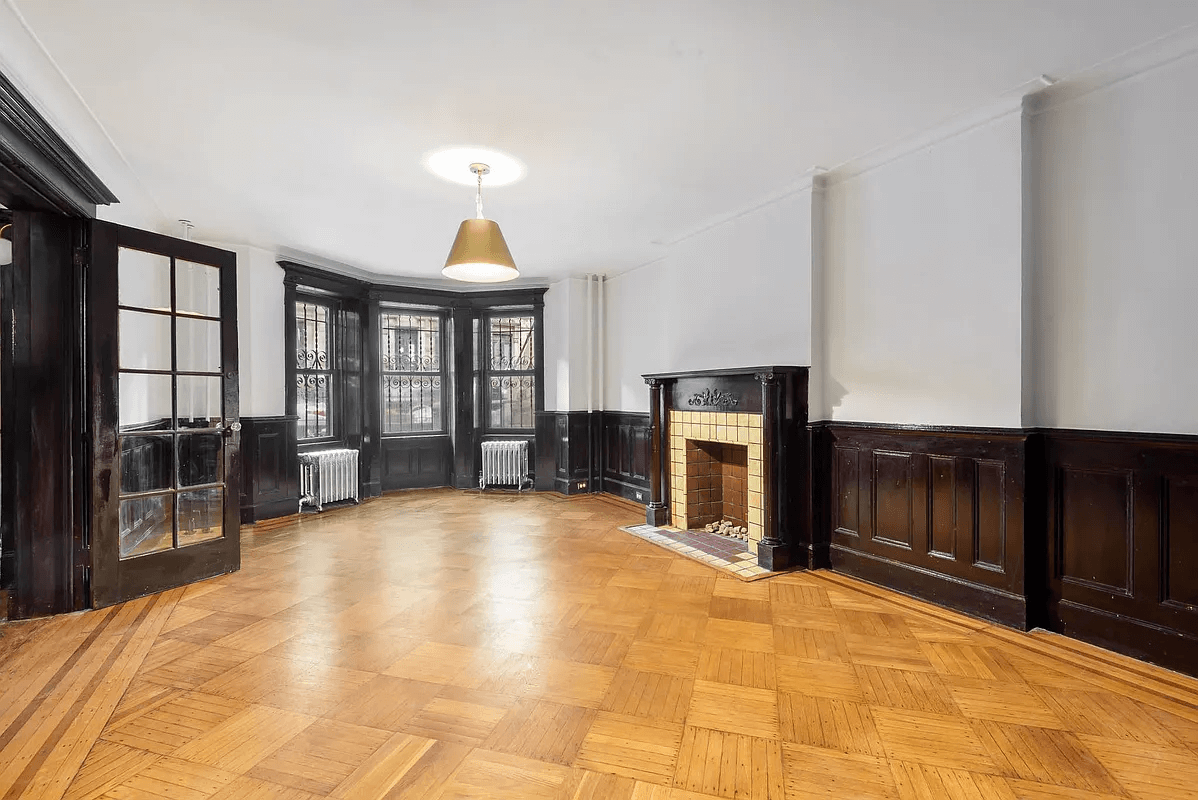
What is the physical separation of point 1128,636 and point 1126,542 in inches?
17.4

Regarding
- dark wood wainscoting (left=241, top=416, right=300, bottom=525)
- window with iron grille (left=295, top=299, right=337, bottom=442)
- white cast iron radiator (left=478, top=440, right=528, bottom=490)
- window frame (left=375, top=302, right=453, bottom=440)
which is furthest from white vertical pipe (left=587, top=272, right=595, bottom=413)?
dark wood wainscoting (left=241, top=416, right=300, bottom=525)

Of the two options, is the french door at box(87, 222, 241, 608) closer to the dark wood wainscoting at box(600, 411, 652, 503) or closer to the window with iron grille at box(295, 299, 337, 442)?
the window with iron grille at box(295, 299, 337, 442)

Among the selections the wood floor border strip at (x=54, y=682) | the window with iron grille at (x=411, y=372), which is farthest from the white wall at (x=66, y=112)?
the window with iron grille at (x=411, y=372)

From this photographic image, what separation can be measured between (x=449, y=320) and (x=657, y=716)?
6.38m

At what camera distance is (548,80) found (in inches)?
108

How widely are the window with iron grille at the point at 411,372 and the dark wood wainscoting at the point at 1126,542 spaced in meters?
6.60

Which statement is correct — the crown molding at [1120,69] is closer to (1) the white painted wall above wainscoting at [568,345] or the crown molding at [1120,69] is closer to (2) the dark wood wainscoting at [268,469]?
(1) the white painted wall above wainscoting at [568,345]

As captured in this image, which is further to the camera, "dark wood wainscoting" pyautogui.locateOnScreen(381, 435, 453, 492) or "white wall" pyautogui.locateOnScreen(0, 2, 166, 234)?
"dark wood wainscoting" pyautogui.locateOnScreen(381, 435, 453, 492)

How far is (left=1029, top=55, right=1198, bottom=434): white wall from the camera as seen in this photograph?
260 centimetres

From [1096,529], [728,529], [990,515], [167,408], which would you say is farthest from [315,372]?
[1096,529]

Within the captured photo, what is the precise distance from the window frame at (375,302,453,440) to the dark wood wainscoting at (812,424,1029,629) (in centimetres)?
518

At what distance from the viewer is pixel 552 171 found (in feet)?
12.6

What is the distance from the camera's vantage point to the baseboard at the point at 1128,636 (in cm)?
255

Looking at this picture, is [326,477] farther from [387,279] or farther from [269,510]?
[387,279]
